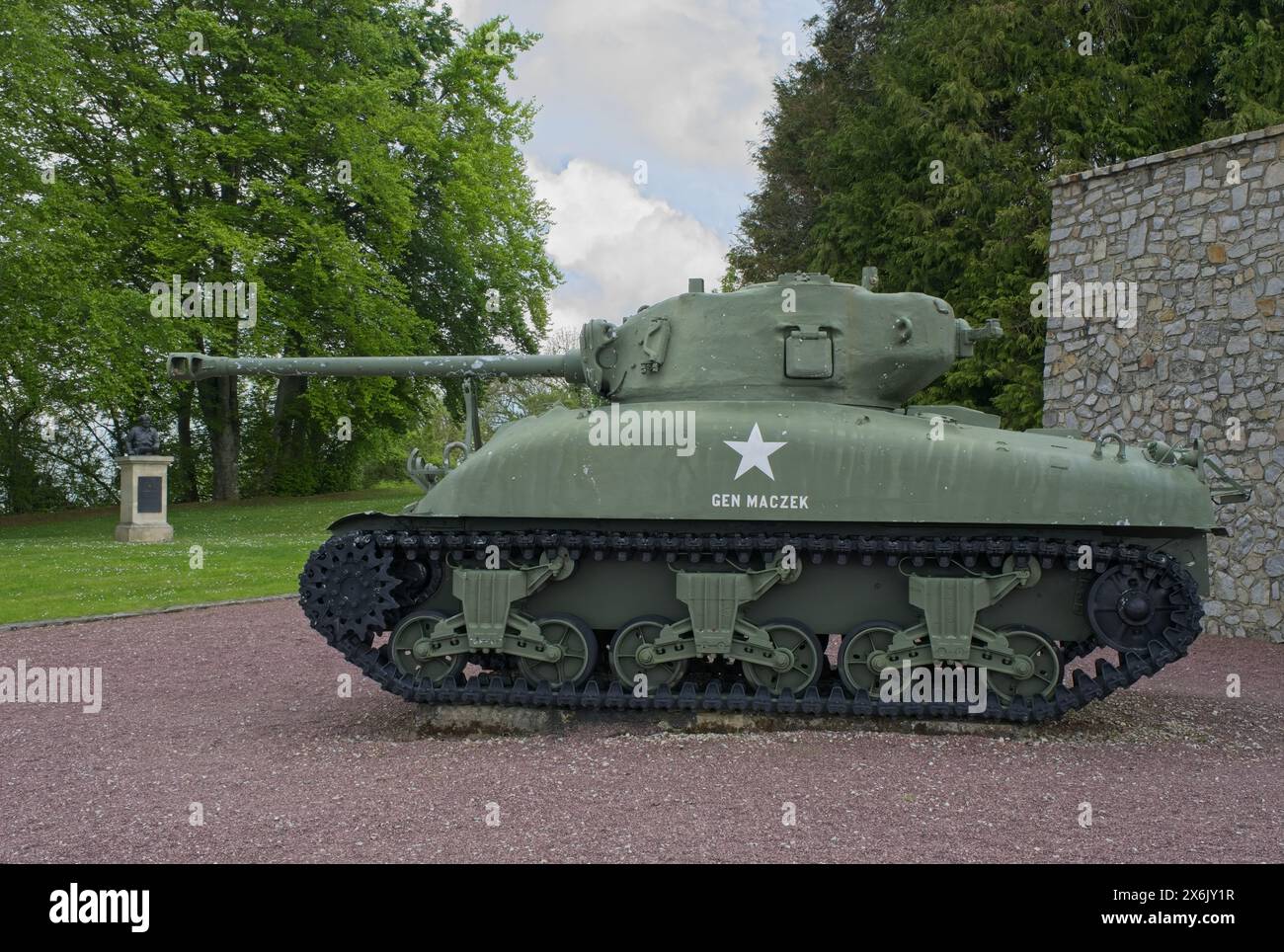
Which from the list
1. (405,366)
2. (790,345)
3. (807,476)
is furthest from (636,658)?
(405,366)

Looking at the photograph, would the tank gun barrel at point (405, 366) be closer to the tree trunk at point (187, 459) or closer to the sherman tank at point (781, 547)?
the sherman tank at point (781, 547)

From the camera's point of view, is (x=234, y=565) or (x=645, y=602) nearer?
(x=645, y=602)

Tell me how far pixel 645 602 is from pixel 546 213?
34.2 m

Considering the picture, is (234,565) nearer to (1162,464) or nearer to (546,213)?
(1162,464)

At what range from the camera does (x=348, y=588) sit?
877 cm

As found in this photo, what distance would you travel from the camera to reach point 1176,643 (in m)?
8.26

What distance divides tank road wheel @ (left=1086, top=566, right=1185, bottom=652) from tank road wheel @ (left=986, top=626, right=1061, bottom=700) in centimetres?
39

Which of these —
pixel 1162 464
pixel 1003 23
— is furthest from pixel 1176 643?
pixel 1003 23

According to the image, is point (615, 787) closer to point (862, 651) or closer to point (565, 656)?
point (565, 656)

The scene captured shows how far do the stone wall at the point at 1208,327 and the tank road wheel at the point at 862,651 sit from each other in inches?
287

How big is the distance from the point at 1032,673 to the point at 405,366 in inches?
240

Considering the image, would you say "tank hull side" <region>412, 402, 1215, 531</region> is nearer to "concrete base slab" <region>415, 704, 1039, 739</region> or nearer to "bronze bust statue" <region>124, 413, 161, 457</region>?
"concrete base slab" <region>415, 704, 1039, 739</region>

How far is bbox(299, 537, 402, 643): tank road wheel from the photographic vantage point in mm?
8750

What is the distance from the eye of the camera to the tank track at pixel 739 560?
8367 mm
